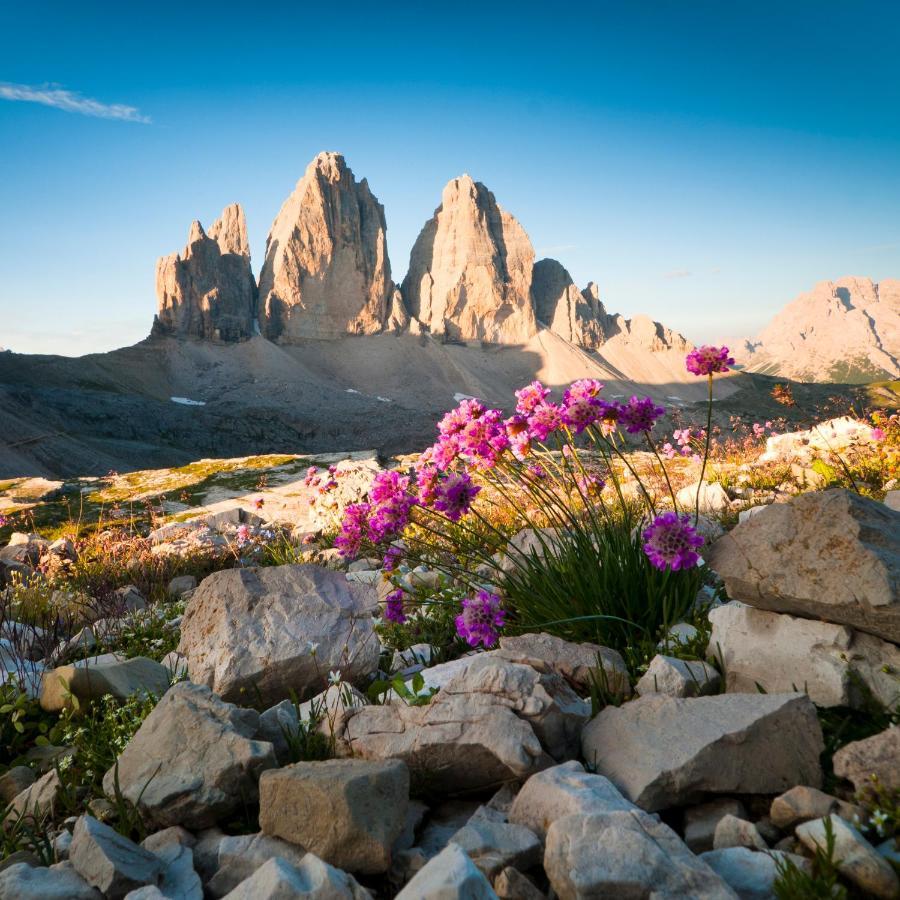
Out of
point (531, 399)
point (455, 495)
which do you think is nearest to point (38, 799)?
point (455, 495)

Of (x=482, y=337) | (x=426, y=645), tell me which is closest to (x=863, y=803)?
(x=426, y=645)

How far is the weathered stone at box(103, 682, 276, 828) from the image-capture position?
249cm

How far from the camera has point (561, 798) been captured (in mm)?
2170

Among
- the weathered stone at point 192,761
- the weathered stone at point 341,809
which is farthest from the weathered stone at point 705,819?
the weathered stone at point 192,761

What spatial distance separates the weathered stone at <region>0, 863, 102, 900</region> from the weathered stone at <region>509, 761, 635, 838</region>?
1459 mm

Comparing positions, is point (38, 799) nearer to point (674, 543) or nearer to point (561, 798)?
point (561, 798)

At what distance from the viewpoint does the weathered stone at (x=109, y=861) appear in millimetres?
2043

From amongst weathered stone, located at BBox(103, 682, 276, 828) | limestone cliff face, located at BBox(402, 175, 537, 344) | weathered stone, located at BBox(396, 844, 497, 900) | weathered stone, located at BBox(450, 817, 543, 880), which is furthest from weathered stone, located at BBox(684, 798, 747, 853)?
limestone cliff face, located at BBox(402, 175, 537, 344)

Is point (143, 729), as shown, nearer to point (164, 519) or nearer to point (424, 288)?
point (164, 519)

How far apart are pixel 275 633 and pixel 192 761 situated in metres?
1.40

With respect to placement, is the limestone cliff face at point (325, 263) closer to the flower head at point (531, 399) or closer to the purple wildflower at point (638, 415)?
the flower head at point (531, 399)

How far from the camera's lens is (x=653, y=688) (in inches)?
119

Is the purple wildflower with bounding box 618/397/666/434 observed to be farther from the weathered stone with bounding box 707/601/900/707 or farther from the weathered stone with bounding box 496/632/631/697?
the weathered stone with bounding box 496/632/631/697

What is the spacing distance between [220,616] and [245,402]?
101 m
